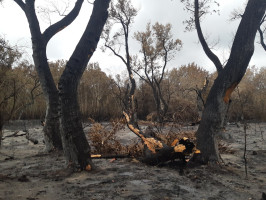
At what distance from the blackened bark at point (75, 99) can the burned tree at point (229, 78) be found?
2.71m

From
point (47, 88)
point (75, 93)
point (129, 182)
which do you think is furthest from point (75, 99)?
point (47, 88)

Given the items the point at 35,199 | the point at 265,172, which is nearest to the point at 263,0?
the point at 265,172

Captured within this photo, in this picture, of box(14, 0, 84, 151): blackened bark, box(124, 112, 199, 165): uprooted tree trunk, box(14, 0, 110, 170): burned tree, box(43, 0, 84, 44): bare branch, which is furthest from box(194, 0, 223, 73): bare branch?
→ box(14, 0, 84, 151): blackened bark

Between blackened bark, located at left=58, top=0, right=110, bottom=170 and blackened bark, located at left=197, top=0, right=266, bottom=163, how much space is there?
8.97 feet

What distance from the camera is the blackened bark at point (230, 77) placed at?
5.20 m

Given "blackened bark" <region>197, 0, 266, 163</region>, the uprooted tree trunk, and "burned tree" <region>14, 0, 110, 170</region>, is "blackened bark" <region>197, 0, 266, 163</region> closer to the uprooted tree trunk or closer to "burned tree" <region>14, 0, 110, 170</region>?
the uprooted tree trunk

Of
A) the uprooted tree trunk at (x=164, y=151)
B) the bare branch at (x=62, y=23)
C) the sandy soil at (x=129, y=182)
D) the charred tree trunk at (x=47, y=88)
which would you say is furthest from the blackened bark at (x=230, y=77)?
the bare branch at (x=62, y=23)

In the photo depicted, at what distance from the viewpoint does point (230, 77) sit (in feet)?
17.3

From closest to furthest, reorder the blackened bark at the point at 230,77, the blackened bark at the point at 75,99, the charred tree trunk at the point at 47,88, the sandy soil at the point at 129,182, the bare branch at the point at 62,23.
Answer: the sandy soil at the point at 129,182 < the blackened bark at the point at 75,99 < the blackened bark at the point at 230,77 < the charred tree trunk at the point at 47,88 < the bare branch at the point at 62,23

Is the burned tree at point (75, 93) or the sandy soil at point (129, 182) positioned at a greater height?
the burned tree at point (75, 93)

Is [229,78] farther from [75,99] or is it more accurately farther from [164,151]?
[75,99]

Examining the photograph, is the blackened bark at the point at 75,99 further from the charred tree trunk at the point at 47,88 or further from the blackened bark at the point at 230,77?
the blackened bark at the point at 230,77

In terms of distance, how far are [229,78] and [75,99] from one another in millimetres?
3458

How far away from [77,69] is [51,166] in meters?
2.46
